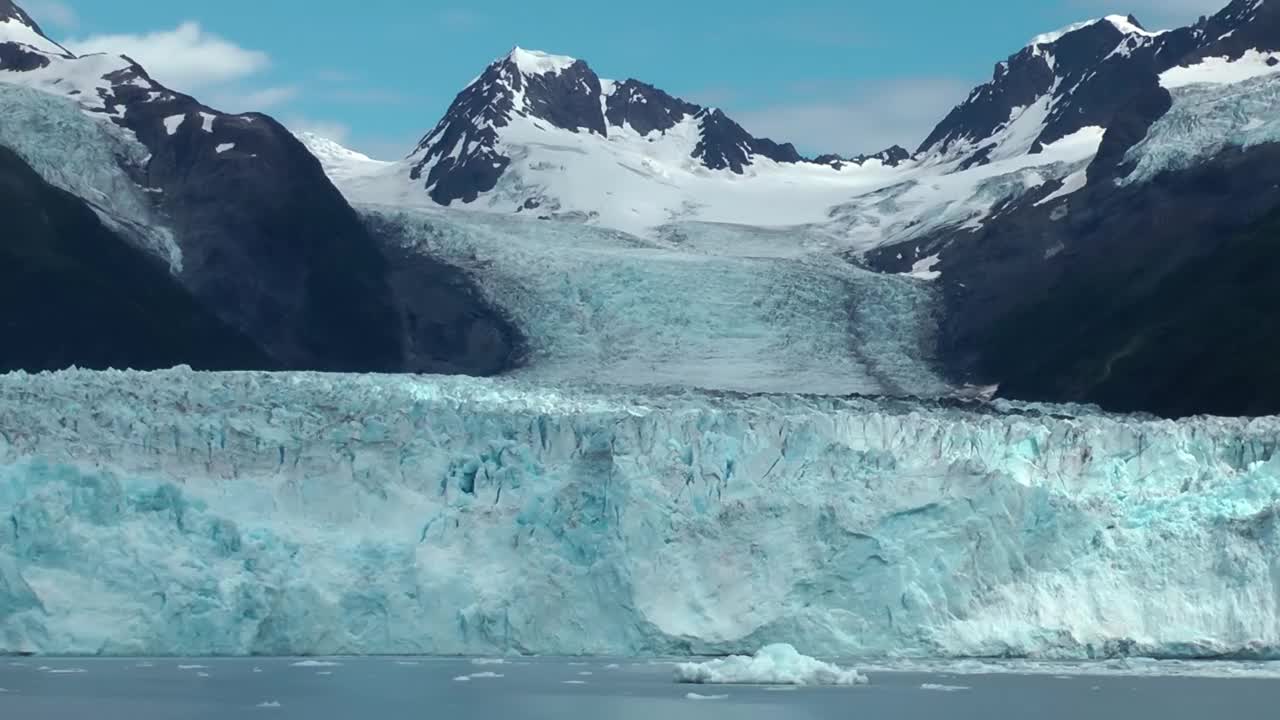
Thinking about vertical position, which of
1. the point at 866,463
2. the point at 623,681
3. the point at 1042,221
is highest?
the point at 1042,221

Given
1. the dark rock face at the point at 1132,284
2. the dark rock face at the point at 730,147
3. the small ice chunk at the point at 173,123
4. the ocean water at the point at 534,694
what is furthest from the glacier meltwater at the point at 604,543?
the dark rock face at the point at 730,147

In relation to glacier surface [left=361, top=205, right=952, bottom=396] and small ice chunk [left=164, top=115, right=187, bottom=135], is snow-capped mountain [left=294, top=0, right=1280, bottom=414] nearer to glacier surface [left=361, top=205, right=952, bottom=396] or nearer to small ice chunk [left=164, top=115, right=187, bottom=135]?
glacier surface [left=361, top=205, right=952, bottom=396]

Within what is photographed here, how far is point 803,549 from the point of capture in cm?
2900

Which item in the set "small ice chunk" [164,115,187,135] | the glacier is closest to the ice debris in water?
the glacier

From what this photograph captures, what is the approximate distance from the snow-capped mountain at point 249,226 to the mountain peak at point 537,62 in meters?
35.9

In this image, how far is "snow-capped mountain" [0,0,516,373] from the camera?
56.5 m

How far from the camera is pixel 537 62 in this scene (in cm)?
10044

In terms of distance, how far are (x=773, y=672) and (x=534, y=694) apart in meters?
3.25

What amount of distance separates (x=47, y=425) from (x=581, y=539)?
26.5 feet

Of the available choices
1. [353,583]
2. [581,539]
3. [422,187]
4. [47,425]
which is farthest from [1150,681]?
[422,187]

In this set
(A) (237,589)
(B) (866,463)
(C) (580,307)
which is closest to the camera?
(A) (237,589)

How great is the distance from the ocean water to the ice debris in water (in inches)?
6.5

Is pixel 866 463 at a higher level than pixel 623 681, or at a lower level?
higher

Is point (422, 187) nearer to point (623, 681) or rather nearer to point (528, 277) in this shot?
point (528, 277)
